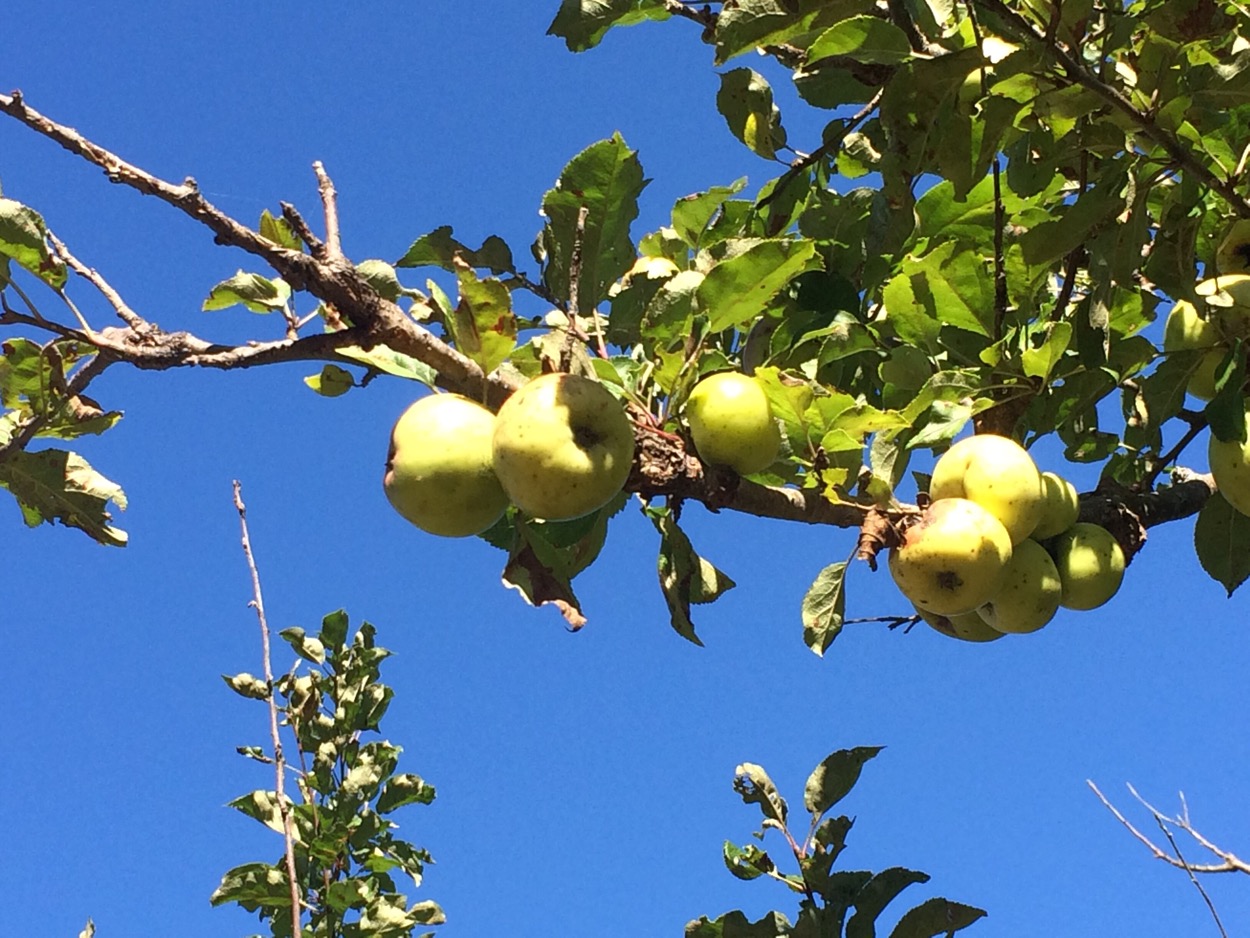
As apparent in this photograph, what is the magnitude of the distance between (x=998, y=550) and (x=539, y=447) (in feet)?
2.96

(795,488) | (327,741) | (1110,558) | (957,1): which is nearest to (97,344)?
(795,488)

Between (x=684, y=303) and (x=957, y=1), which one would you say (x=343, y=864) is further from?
(x=957, y=1)

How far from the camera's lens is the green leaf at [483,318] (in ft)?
5.82

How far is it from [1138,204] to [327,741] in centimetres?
388

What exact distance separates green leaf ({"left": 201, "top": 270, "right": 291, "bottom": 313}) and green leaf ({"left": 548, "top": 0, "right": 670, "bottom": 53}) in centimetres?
85

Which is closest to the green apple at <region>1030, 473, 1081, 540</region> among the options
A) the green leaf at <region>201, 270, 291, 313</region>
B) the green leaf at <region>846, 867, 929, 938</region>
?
the green leaf at <region>846, 867, 929, 938</region>

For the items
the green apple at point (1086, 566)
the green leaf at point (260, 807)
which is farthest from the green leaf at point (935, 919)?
the green leaf at point (260, 807)

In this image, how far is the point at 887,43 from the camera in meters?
1.94

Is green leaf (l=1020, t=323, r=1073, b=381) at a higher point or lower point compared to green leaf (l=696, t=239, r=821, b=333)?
higher

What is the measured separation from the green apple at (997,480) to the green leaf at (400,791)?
3.34m

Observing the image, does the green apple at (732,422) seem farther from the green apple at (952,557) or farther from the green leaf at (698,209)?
the green leaf at (698,209)

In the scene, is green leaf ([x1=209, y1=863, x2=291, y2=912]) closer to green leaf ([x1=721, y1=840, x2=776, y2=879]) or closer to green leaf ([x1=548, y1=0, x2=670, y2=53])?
green leaf ([x1=721, y1=840, x2=776, y2=879])

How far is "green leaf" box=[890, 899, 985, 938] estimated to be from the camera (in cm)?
233

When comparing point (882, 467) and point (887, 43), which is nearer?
point (887, 43)
